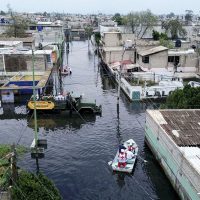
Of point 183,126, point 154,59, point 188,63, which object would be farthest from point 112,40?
point 183,126

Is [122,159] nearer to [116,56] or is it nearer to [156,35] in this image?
[116,56]

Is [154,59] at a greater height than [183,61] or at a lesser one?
greater

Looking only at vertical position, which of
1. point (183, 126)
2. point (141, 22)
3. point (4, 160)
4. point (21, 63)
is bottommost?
point (4, 160)

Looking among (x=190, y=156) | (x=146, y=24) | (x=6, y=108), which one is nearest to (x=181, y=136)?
(x=190, y=156)

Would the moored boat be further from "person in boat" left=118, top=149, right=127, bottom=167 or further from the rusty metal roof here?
the rusty metal roof

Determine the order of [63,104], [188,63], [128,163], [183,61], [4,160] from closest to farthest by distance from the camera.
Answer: [4,160] → [128,163] → [63,104] → [183,61] → [188,63]

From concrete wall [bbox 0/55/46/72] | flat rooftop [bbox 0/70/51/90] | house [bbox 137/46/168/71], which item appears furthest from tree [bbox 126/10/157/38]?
flat rooftop [bbox 0/70/51/90]

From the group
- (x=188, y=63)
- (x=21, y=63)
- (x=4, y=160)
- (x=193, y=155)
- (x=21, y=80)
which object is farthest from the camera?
(x=188, y=63)
